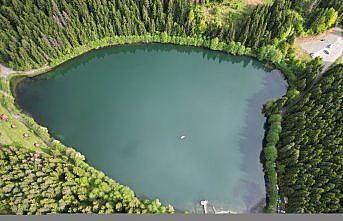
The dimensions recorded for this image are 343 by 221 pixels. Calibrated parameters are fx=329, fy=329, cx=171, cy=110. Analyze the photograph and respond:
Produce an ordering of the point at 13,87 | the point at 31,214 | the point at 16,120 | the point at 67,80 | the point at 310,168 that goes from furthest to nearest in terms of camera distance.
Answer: the point at 67,80
the point at 13,87
the point at 16,120
the point at 310,168
the point at 31,214

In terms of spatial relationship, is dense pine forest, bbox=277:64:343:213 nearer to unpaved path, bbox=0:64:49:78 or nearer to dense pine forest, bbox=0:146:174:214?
dense pine forest, bbox=0:146:174:214

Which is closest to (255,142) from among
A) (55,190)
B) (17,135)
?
(55,190)

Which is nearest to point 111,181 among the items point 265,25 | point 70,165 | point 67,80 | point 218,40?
point 70,165

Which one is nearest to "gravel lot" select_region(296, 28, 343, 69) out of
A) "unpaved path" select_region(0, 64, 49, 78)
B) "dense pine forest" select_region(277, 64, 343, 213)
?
"dense pine forest" select_region(277, 64, 343, 213)

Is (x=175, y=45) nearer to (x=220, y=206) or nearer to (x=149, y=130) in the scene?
(x=149, y=130)

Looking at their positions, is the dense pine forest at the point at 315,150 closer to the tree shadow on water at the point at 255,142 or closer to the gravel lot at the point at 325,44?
the tree shadow on water at the point at 255,142

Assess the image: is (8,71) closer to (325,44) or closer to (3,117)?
(3,117)
